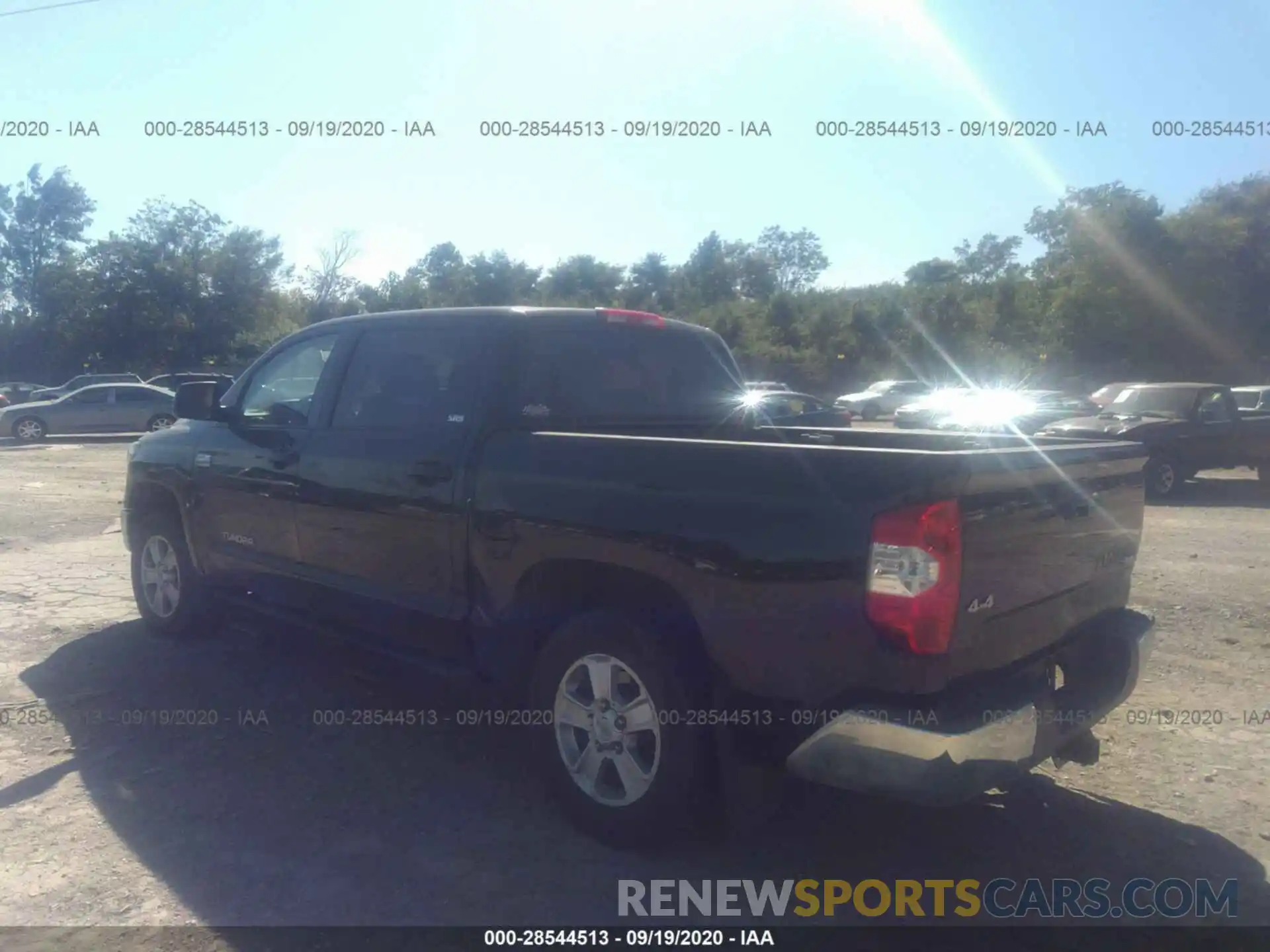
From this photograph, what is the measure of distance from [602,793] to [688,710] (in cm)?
60

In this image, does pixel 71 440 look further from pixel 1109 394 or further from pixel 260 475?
pixel 260 475

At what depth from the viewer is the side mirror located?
5.80 meters

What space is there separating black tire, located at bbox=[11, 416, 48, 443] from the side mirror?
21.5 meters

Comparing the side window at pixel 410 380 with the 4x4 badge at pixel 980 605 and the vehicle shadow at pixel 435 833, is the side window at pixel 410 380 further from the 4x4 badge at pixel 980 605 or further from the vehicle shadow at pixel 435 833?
the 4x4 badge at pixel 980 605

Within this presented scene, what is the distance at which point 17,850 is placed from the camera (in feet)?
12.6

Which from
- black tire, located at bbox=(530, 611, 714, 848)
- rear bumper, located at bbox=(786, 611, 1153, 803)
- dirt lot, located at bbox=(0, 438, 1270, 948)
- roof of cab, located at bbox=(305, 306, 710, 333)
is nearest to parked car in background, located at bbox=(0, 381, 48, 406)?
dirt lot, located at bbox=(0, 438, 1270, 948)

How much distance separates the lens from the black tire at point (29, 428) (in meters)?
24.3

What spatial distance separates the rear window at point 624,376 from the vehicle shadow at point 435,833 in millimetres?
1294

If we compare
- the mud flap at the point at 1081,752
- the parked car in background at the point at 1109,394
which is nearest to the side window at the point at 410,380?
the mud flap at the point at 1081,752

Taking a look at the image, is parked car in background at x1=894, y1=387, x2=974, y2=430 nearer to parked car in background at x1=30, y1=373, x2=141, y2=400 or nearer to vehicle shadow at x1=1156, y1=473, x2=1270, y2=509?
vehicle shadow at x1=1156, y1=473, x2=1270, y2=509

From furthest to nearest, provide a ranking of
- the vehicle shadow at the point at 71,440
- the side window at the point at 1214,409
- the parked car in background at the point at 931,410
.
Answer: the vehicle shadow at the point at 71,440
the parked car in background at the point at 931,410
the side window at the point at 1214,409

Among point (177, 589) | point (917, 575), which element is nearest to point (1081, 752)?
point (917, 575)

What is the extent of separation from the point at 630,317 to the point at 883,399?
32792 millimetres

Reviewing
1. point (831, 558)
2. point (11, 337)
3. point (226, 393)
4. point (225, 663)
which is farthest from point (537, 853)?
point (11, 337)
